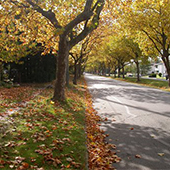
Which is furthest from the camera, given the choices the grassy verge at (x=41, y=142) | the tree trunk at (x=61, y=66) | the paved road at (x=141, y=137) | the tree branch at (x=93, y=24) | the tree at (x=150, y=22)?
the tree at (x=150, y=22)

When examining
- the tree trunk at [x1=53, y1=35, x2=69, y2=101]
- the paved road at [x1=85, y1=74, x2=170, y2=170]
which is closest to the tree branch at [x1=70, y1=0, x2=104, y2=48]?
the tree trunk at [x1=53, y1=35, x2=69, y2=101]

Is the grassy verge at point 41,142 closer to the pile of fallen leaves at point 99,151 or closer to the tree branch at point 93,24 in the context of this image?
the pile of fallen leaves at point 99,151

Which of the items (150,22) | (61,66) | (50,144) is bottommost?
(50,144)

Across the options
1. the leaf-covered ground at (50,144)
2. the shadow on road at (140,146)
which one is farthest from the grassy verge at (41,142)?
the shadow on road at (140,146)

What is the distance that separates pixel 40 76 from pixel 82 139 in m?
19.3

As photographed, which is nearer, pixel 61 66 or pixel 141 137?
pixel 141 137

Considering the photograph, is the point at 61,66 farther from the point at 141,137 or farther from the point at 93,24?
the point at 141,137

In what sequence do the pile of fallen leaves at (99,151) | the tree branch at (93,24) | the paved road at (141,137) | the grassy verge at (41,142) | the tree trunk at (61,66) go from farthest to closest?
the tree trunk at (61,66) → the tree branch at (93,24) → the paved road at (141,137) → the pile of fallen leaves at (99,151) → the grassy verge at (41,142)

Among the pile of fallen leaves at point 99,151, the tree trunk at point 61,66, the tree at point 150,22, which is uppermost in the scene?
the tree at point 150,22

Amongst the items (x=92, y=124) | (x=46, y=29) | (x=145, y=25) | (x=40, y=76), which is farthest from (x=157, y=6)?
(x=92, y=124)

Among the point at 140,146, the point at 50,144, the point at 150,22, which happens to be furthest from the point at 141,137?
the point at 150,22

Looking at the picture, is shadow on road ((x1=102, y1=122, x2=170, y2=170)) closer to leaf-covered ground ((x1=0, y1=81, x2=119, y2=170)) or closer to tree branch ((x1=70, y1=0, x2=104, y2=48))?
leaf-covered ground ((x1=0, y1=81, x2=119, y2=170))

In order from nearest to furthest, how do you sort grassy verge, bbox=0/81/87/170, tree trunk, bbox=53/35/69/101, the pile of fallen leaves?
1. grassy verge, bbox=0/81/87/170
2. the pile of fallen leaves
3. tree trunk, bbox=53/35/69/101

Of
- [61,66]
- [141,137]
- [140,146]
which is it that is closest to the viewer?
[140,146]
